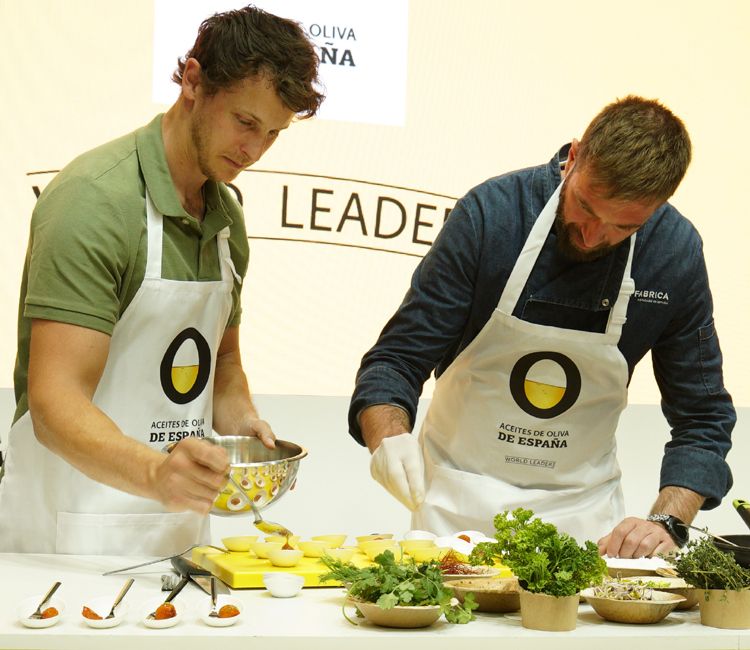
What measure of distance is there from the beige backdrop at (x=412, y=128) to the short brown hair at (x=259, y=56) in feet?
3.65

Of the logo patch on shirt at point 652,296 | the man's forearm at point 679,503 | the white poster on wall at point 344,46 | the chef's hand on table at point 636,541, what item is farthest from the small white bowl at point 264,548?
the white poster on wall at point 344,46

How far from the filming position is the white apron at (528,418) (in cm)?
229

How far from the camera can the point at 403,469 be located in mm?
2031

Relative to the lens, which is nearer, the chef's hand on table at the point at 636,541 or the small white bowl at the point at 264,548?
the small white bowl at the point at 264,548

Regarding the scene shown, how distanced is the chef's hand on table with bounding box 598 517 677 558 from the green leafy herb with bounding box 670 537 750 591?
0.37 metres

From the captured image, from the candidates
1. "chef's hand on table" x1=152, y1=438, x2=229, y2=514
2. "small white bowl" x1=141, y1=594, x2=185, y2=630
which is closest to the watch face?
"chef's hand on table" x1=152, y1=438, x2=229, y2=514

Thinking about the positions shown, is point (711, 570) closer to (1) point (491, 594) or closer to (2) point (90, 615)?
(1) point (491, 594)

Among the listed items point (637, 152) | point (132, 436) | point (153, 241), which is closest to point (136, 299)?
point (153, 241)

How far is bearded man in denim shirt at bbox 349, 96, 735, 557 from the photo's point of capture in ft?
7.47

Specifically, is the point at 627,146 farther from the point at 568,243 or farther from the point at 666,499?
the point at 666,499

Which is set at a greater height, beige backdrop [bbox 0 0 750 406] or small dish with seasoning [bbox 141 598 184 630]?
beige backdrop [bbox 0 0 750 406]

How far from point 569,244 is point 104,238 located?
95cm

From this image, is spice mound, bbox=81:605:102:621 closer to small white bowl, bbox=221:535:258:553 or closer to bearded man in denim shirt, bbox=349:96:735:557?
small white bowl, bbox=221:535:258:553

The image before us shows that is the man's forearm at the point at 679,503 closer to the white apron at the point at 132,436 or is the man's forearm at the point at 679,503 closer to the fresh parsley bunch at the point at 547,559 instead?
the fresh parsley bunch at the point at 547,559
